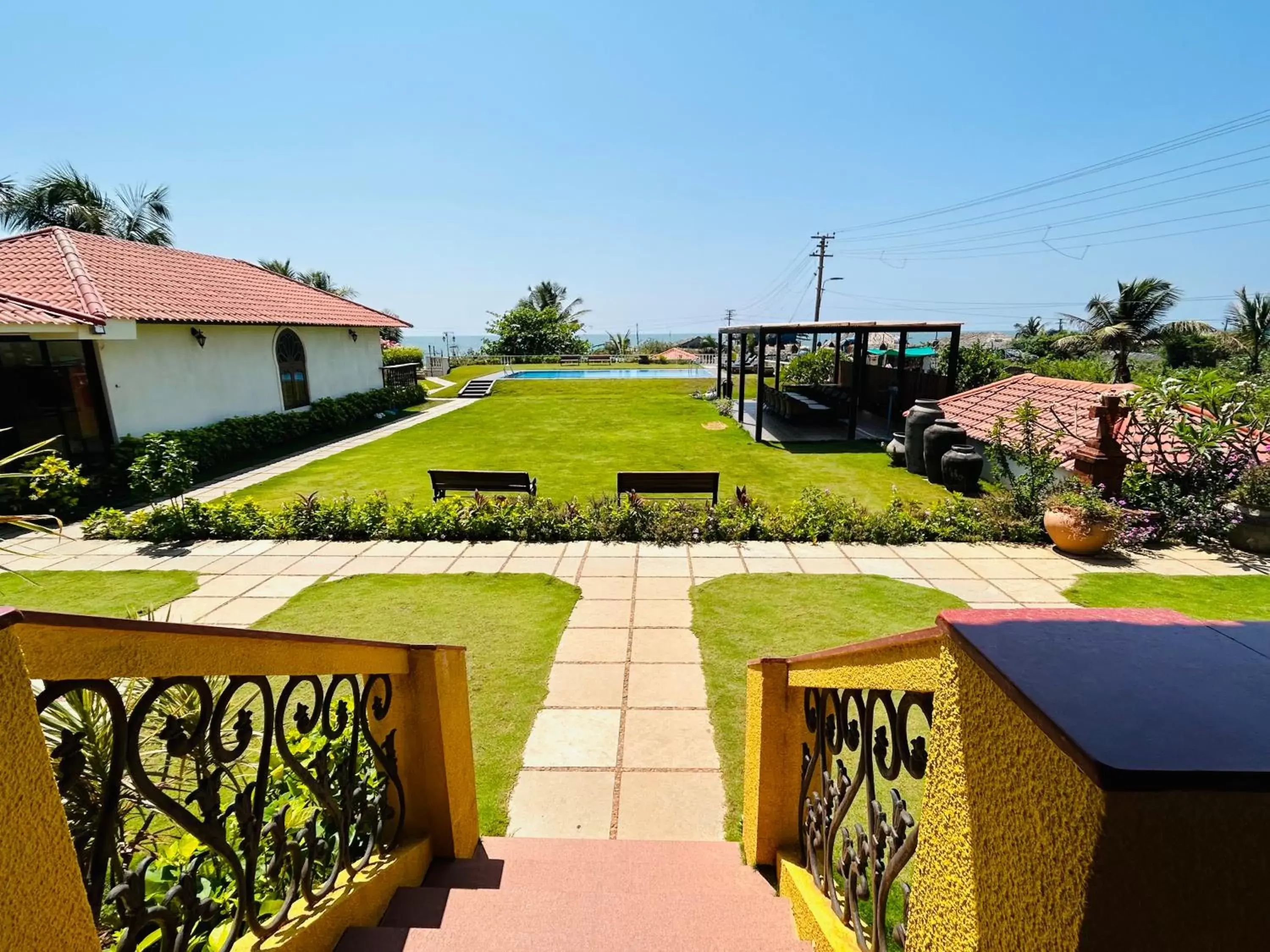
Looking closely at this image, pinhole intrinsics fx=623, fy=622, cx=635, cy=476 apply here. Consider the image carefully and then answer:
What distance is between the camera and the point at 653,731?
4.50 meters

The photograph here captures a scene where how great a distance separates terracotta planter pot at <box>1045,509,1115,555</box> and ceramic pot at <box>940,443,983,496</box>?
2821 mm

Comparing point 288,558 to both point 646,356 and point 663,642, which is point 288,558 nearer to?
point 663,642

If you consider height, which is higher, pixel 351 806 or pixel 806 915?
pixel 351 806

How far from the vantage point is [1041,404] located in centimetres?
A: 1205

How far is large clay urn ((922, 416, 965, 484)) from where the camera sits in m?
11.7

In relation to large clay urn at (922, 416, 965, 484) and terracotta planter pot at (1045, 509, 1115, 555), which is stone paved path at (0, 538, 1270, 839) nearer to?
terracotta planter pot at (1045, 509, 1115, 555)

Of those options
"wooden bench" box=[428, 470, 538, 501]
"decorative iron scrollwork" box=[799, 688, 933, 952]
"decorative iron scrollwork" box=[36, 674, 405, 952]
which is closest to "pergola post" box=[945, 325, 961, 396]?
"wooden bench" box=[428, 470, 538, 501]

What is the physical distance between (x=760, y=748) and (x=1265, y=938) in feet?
6.92

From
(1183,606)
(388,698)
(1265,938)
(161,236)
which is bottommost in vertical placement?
(1183,606)

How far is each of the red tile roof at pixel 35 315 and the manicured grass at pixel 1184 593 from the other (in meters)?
11.2

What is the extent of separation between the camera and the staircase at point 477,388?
89.8 ft

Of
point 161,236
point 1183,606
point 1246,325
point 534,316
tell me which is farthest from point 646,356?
point 1183,606

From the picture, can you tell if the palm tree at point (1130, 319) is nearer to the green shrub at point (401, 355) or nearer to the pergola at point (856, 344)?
the pergola at point (856, 344)

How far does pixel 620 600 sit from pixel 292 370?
16.0 meters
